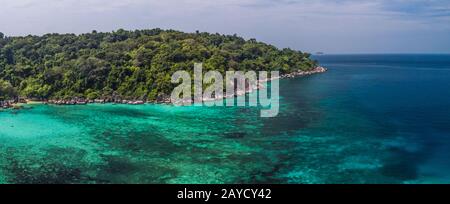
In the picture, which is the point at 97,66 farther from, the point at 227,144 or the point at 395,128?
the point at 395,128

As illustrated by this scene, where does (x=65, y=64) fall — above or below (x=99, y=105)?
above

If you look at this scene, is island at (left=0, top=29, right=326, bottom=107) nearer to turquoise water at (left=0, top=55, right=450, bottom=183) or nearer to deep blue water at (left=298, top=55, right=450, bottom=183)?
→ turquoise water at (left=0, top=55, right=450, bottom=183)

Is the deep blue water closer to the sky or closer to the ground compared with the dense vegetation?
closer to the ground

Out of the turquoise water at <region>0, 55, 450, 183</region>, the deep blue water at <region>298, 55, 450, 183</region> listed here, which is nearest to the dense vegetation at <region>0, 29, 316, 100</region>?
the turquoise water at <region>0, 55, 450, 183</region>

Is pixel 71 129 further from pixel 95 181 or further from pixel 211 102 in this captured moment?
pixel 211 102

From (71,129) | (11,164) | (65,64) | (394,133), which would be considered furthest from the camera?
(65,64)
